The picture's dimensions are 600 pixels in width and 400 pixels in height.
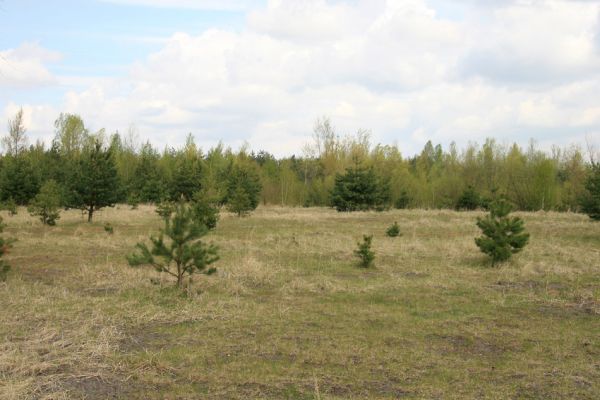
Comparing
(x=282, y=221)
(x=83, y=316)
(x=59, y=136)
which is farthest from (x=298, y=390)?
(x=59, y=136)

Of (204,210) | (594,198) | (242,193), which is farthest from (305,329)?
(242,193)

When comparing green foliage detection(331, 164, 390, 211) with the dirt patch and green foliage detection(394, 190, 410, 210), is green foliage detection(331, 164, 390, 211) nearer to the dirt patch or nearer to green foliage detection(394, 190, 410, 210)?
green foliage detection(394, 190, 410, 210)

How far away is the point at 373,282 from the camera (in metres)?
11.4

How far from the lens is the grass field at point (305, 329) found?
5672 millimetres

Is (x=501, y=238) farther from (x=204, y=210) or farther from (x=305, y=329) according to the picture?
(x=204, y=210)

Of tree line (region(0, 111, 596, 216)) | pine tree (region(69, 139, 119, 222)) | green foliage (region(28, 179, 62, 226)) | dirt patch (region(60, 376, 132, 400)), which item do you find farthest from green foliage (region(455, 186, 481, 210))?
dirt patch (region(60, 376, 132, 400))

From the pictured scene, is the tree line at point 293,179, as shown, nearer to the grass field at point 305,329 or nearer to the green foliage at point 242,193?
the green foliage at point 242,193

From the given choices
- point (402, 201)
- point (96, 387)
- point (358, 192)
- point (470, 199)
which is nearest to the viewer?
point (96, 387)

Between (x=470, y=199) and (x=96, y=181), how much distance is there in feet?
85.8

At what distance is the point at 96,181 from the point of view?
22.7 m

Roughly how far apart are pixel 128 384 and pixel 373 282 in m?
6.64

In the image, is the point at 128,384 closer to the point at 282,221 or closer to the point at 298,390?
the point at 298,390

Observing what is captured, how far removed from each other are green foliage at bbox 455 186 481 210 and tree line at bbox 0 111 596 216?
2.9 inches

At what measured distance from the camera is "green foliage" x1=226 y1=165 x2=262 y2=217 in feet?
97.0
